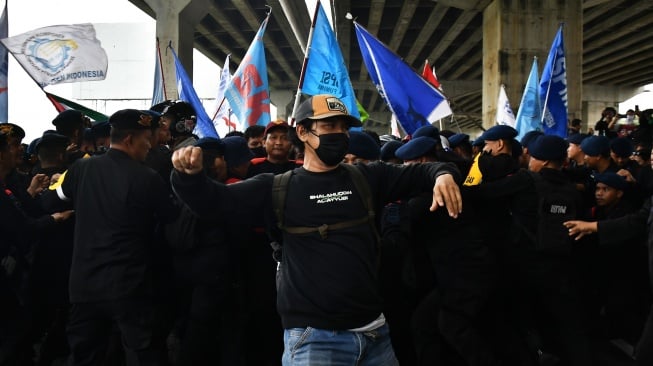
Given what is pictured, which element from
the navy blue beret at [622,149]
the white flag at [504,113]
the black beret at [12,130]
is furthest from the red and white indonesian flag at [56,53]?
the navy blue beret at [622,149]

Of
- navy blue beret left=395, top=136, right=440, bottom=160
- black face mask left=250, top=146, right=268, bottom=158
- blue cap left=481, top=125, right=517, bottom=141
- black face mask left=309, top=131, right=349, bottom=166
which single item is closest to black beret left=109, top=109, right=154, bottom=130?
black face mask left=309, top=131, right=349, bottom=166

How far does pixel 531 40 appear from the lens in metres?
14.0

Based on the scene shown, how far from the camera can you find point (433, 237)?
394 centimetres

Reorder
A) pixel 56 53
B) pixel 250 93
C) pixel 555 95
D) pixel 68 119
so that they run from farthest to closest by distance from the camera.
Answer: pixel 555 95
pixel 250 93
pixel 56 53
pixel 68 119

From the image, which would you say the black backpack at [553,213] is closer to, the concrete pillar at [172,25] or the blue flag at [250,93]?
the blue flag at [250,93]

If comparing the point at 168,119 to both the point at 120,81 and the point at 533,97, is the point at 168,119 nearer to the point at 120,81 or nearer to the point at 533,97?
the point at 533,97

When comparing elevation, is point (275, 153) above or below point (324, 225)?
above

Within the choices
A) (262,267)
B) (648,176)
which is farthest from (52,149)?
(648,176)

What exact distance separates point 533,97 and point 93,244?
21.8 ft

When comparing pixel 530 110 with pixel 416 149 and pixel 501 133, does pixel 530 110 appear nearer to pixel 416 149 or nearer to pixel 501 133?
pixel 501 133

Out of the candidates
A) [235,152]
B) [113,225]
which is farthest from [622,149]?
[113,225]

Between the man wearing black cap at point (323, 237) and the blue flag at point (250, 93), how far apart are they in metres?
4.13

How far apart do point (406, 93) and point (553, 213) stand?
8.61ft

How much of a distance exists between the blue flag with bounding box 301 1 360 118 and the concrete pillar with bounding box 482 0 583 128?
8830mm
